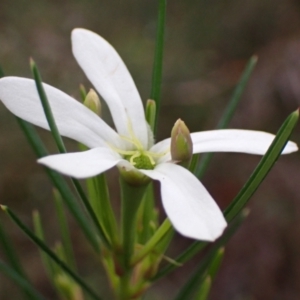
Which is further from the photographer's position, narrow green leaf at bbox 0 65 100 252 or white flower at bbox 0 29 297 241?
narrow green leaf at bbox 0 65 100 252

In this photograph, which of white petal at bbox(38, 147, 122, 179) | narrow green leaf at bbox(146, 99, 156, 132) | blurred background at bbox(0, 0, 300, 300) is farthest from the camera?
blurred background at bbox(0, 0, 300, 300)

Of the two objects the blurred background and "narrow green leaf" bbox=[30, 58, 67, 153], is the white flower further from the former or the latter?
the blurred background

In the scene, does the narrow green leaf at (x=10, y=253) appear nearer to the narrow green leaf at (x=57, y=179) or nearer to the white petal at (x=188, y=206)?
the narrow green leaf at (x=57, y=179)

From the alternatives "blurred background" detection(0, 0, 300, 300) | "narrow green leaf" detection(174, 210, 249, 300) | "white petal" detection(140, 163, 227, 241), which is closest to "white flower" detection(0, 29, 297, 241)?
"white petal" detection(140, 163, 227, 241)

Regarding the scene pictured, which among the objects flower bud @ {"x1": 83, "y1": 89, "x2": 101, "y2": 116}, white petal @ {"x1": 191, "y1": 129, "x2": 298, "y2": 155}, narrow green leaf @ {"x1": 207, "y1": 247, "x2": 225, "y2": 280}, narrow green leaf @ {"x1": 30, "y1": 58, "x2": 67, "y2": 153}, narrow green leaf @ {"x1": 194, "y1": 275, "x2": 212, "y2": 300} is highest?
narrow green leaf @ {"x1": 30, "y1": 58, "x2": 67, "y2": 153}

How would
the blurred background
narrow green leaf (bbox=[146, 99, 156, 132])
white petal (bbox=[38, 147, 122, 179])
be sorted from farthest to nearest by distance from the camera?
1. the blurred background
2. narrow green leaf (bbox=[146, 99, 156, 132])
3. white petal (bbox=[38, 147, 122, 179])

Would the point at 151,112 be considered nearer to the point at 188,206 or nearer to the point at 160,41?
the point at 160,41

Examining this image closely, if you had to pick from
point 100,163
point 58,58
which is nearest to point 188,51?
point 58,58
